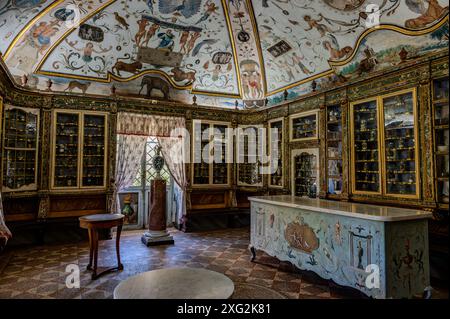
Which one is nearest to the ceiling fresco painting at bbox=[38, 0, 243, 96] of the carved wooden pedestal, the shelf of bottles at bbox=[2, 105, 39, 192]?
the shelf of bottles at bbox=[2, 105, 39, 192]

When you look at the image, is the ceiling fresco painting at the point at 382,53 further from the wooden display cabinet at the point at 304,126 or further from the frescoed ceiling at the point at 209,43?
the wooden display cabinet at the point at 304,126

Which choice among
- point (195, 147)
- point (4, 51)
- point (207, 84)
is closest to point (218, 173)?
point (195, 147)

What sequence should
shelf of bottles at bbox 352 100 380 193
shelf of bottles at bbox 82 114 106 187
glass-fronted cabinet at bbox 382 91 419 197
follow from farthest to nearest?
shelf of bottles at bbox 82 114 106 187 < shelf of bottles at bbox 352 100 380 193 < glass-fronted cabinet at bbox 382 91 419 197

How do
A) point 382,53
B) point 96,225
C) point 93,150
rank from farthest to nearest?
1. point 93,150
2. point 382,53
3. point 96,225

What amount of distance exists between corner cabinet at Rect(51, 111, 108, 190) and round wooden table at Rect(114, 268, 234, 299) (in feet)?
17.1

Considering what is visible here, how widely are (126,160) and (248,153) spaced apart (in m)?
3.59

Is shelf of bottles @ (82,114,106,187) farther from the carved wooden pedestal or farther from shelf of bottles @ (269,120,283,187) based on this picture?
shelf of bottles @ (269,120,283,187)

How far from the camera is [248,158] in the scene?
912 cm

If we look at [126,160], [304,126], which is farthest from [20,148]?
[304,126]

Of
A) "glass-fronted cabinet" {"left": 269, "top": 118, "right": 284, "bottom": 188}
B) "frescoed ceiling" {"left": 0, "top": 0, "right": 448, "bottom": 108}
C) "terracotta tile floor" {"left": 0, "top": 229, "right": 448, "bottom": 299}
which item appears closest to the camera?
"terracotta tile floor" {"left": 0, "top": 229, "right": 448, "bottom": 299}

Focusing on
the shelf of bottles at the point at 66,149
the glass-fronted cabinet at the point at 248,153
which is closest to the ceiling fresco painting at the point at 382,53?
the glass-fronted cabinet at the point at 248,153

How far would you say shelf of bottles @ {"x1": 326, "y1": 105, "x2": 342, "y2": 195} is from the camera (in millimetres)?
6543

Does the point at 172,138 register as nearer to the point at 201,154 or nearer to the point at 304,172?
the point at 201,154

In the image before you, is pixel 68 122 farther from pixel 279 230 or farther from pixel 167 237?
pixel 279 230
